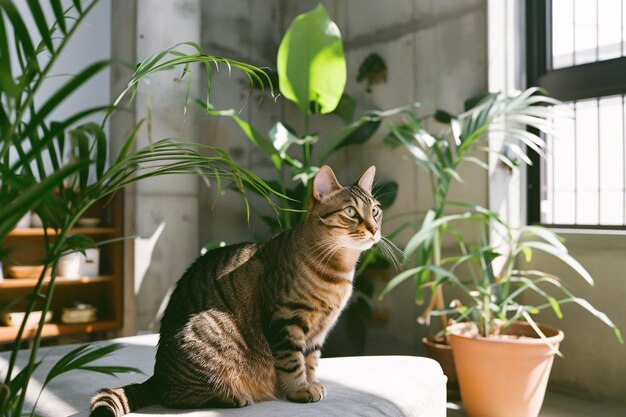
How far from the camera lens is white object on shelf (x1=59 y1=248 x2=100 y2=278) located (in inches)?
111

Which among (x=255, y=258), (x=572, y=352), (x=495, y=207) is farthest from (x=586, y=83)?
(x=255, y=258)

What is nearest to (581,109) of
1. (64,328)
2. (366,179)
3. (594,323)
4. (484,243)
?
(484,243)

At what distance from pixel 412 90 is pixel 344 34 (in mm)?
660

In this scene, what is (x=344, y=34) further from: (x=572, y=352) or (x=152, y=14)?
(x=572, y=352)

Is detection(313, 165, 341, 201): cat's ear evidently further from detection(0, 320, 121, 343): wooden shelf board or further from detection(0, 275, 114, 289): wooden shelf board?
detection(0, 320, 121, 343): wooden shelf board

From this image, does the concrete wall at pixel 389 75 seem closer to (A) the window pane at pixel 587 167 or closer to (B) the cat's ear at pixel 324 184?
(A) the window pane at pixel 587 167

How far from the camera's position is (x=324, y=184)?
1405 millimetres

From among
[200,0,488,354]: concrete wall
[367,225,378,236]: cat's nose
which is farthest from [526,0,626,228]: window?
[367,225,378,236]: cat's nose

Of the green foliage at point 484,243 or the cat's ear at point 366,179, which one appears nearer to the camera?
the cat's ear at point 366,179

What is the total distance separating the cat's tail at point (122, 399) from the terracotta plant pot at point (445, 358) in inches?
58.5

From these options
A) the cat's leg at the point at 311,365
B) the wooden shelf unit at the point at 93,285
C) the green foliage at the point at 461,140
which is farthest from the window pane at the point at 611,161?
the wooden shelf unit at the point at 93,285

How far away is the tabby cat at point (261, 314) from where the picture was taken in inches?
46.4

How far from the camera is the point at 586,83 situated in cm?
249

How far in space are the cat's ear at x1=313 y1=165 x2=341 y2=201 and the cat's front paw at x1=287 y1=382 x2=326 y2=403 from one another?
1.52 ft
